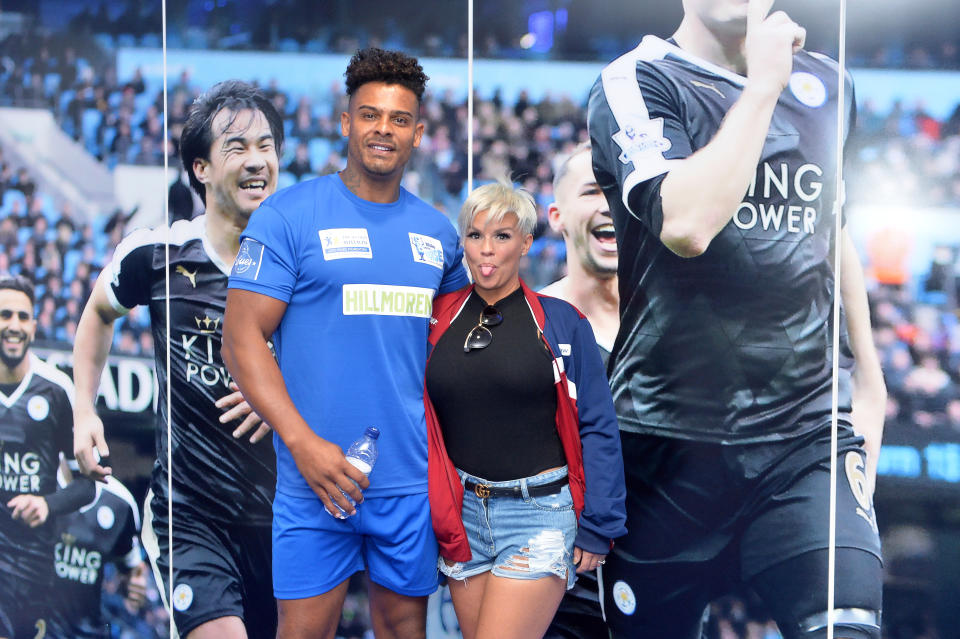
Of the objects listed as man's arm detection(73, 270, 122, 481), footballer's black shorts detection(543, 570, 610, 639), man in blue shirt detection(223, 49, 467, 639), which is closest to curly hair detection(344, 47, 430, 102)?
man in blue shirt detection(223, 49, 467, 639)

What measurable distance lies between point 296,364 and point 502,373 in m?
0.47

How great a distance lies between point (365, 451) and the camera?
177 centimetres

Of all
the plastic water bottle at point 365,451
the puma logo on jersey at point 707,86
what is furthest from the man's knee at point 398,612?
the puma logo on jersey at point 707,86

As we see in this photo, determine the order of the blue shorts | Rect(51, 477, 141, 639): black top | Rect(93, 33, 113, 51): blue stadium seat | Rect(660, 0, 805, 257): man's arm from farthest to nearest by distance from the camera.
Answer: Rect(51, 477, 141, 639): black top < Rect(93, 33, 113, 51): blue stadium seat < Rect(660, 0, 805, 257): man's arm < the blue shorts

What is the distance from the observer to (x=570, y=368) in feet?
6.08

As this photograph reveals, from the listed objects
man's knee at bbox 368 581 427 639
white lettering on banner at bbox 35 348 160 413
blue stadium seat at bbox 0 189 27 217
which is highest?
blue stadium seat at bbox 0 189 27 217

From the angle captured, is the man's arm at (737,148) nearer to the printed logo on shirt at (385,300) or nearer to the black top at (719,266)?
the black top at (719,266)

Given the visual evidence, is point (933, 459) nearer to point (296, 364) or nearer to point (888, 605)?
point (888, 605)

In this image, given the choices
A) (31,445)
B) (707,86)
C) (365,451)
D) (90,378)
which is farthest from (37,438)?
(707,86)

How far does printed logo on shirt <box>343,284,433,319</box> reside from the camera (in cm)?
176

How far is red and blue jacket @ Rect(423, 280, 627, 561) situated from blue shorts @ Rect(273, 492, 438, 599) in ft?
0.18

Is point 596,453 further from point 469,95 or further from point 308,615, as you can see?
point 469,95

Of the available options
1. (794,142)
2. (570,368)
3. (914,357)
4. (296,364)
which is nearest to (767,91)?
(794,142)

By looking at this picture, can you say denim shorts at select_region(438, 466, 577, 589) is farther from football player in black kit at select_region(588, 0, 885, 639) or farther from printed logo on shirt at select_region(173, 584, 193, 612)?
printed logo on shirt at select_region(173, 584, 193, 612)
